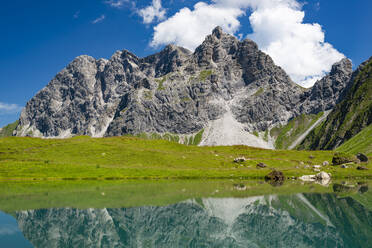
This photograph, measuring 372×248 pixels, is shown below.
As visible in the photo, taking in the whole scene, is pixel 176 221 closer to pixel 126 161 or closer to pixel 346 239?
pixel 346 239

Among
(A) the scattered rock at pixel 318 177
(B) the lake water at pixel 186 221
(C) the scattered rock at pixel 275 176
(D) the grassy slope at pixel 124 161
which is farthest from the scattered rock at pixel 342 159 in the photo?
(B) the lake water at pixel 186 221

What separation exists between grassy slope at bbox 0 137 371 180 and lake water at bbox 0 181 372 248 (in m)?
39.5

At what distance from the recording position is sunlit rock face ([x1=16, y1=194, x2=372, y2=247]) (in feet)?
97.1

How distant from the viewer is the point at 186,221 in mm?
38969

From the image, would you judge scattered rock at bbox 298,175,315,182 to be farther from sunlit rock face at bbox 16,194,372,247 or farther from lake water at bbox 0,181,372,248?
sunlit rock face at bbox 16,194,372,247

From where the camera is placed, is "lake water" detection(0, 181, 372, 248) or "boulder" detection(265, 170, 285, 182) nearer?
"lake water" detection(0, 181, 372, 248)

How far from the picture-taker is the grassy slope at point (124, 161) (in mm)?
97438

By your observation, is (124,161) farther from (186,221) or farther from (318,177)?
(186,221)

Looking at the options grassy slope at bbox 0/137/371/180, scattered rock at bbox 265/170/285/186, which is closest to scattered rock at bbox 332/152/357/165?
grassy slope at bbox 0/137/371/180

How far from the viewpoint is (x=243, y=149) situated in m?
160

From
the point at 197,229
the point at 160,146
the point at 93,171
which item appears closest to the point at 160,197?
the point at 197,229

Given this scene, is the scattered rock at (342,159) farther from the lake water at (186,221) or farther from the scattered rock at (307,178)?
the lake water at (186,221)

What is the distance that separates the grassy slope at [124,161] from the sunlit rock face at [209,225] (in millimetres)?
52498

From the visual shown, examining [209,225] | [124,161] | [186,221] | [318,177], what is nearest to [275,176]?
[318,177]
